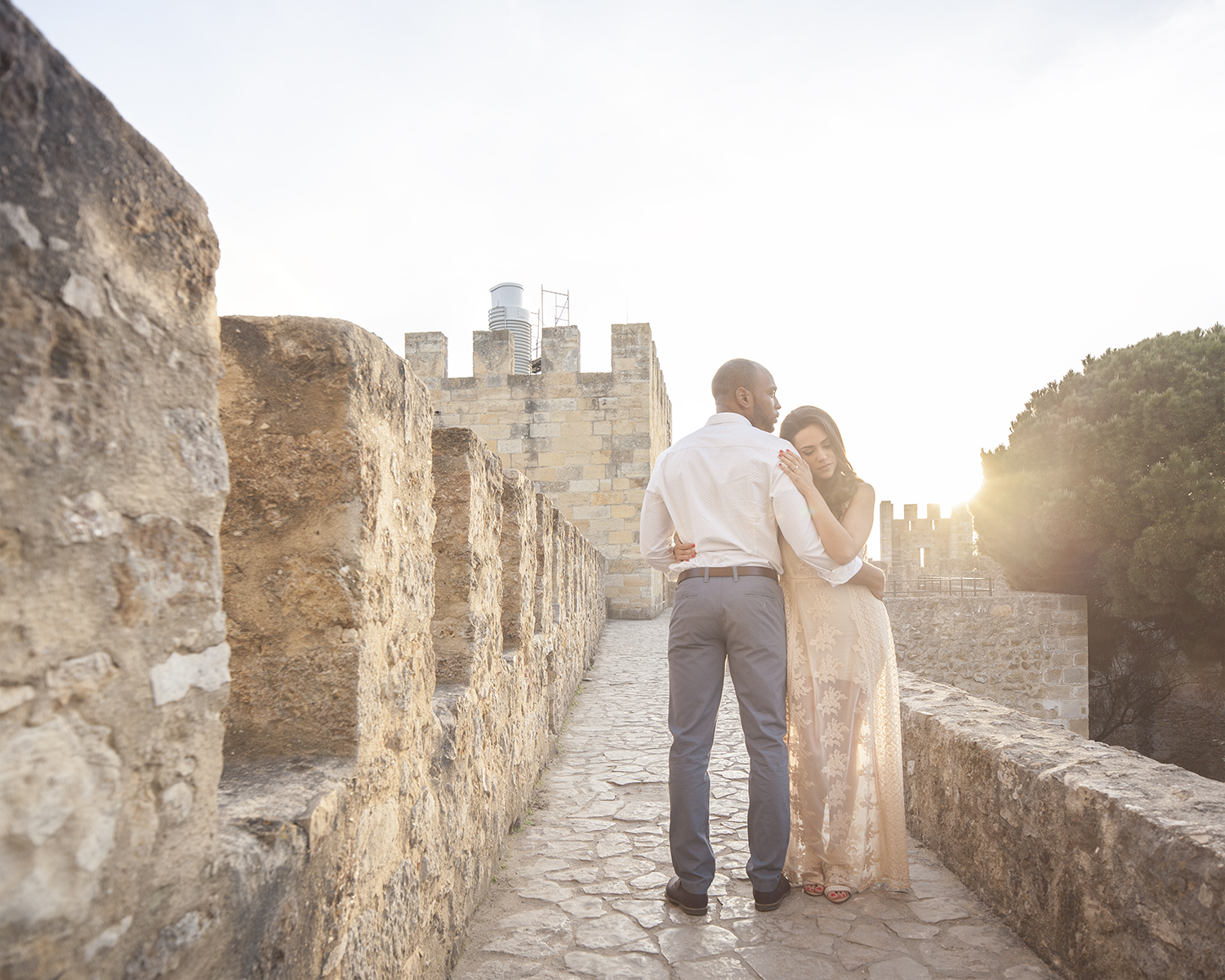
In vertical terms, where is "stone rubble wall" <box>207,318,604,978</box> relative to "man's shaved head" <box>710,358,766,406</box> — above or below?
below

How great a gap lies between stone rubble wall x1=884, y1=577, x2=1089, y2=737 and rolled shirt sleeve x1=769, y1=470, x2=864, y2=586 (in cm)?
1085

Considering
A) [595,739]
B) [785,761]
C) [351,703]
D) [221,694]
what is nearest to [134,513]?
[221,694]

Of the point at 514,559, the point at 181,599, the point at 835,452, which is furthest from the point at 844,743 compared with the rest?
the point at 181,599

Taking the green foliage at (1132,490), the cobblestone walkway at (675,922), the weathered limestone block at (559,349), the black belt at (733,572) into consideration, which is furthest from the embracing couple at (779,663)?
the green foliage at (1132,490)

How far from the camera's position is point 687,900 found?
239 centimetres

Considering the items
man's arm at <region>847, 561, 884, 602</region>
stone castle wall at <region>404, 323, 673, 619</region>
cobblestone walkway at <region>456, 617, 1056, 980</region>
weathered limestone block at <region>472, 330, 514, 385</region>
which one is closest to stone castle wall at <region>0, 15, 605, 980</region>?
cobblestone walkway at <region>456, 617, 1056, 980</region>

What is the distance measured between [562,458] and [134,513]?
43.3ft

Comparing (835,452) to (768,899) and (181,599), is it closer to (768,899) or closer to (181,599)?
(768,899)

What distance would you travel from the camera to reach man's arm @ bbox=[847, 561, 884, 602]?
2.63 m

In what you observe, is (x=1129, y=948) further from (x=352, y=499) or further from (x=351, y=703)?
(x=352, y=499)

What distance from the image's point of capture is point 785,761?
8.02 feet

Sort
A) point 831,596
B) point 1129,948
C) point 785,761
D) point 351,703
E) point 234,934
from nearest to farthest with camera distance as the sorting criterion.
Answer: point 234,934 → point 351,703 → point 1129,948 → point 785,761 → point 831,596

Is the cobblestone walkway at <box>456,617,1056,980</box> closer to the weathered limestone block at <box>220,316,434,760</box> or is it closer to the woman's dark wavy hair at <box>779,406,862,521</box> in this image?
the weathered limestone block at <box>220,316,434,760</box>

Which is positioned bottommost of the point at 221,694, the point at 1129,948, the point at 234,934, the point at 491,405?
the point at 1129,948
